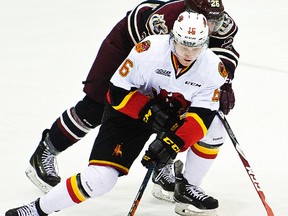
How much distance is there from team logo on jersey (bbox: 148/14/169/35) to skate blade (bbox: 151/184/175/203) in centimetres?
81

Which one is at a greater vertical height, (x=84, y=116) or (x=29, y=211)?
(x=84, y=116)

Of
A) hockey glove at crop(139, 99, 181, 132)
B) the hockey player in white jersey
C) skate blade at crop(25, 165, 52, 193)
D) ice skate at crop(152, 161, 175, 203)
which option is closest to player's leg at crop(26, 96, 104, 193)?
skate blade at crop(25, 165, 52, 193)

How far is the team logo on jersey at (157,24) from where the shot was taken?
4027 mm

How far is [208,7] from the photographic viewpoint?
392cm

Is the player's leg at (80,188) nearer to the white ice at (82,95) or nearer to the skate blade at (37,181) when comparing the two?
the white ice at (82,95)

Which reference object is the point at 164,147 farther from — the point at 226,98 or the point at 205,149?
the point at 226,98

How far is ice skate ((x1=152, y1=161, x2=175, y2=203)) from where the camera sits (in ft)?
14.3

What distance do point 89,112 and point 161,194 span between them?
1.77 feet

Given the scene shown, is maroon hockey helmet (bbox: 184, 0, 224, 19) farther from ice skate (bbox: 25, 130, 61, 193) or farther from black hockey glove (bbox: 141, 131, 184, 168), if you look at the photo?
ice skate (bbox: 25, 130, 61, 193)

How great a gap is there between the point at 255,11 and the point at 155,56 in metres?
3.43

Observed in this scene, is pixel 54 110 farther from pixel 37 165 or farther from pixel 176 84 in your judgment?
pixel 176 84

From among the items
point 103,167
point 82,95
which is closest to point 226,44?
point 103,167

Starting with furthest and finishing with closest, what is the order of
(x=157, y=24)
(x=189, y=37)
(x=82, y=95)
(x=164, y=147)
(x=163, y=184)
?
(x=82, y=95) < (x=163, y=184) < (x=157, y=24) < (x=164, y=147) < (x=189, y=37)

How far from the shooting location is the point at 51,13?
693 cm
